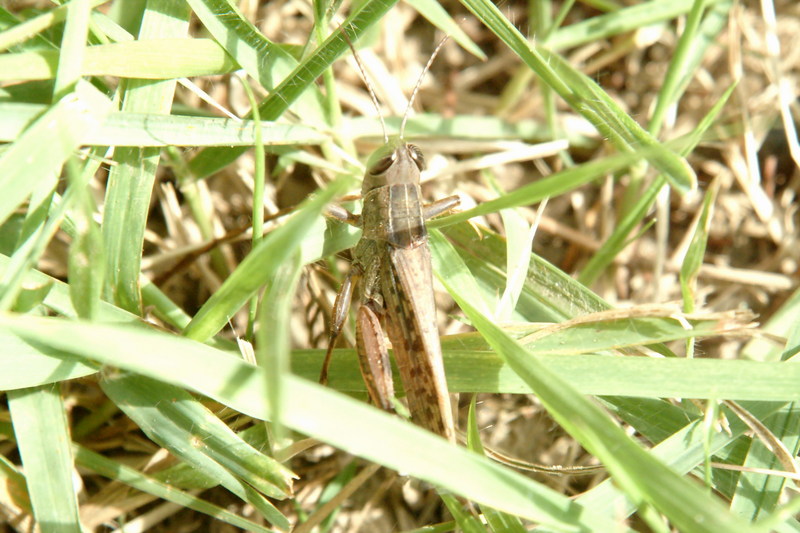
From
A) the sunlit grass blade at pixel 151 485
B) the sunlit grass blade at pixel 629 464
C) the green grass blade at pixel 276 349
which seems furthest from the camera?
the sunlit grass blade at pixel 151 485

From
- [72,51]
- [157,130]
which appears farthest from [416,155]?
[72,51]

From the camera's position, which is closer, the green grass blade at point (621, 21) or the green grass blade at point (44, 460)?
the green grass blade at point (44, 460)

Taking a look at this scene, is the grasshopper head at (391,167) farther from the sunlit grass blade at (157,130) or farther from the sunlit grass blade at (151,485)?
the sunlit grass blade at (151,485)

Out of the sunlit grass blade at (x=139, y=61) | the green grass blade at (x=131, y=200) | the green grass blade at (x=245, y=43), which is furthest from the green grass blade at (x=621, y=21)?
the green grass blade at (x=131, y=200)

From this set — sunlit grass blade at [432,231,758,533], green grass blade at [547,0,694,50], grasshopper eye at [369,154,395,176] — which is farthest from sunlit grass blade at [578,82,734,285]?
sunlit grass blade at [432,231,758,533]

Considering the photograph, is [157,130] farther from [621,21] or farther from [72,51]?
[621,21]

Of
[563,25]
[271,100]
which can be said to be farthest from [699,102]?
[271,100]

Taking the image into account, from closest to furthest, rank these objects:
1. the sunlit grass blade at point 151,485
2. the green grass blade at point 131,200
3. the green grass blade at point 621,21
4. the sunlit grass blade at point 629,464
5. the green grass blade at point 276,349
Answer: the green grass blade at point 276,349 < the sunlit grass blade at point 629,464 < the green grass blade at point 131,200 < the sunlit grass blade at point 151,485 < the green grass blade at point 621,21

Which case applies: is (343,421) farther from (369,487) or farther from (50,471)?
(369,487)
